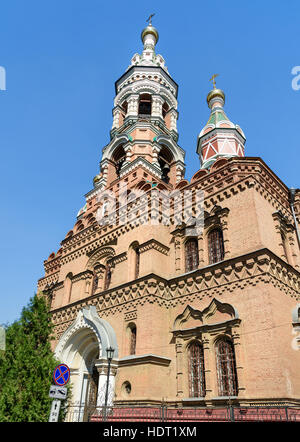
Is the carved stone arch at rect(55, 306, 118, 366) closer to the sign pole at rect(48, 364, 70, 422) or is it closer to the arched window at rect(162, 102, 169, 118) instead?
the sign pole at rect(48, 364, 70, 422)

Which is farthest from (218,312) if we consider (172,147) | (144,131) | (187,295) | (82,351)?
(144,131)

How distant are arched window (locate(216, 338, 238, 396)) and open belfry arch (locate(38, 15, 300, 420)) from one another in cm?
3

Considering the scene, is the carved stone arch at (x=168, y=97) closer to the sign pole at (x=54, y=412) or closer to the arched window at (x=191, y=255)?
the arched window at (x=191, y=255)

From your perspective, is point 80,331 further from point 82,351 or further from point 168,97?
point 168,97

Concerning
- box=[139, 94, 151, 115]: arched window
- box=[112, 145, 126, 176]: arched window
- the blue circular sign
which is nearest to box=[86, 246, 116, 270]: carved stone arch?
box=[112, 145, 126, 176]: arched window

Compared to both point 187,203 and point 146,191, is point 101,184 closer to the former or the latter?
point 146,191

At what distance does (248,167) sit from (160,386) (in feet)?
29.0

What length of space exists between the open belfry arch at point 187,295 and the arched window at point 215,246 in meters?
0.05

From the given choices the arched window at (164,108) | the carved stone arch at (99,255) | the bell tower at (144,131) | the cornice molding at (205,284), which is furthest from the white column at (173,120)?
the cornice molding at (205,284)

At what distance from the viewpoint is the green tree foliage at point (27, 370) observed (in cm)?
1233

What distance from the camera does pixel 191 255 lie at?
1419cm

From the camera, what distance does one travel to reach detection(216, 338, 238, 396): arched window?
10.6 metres

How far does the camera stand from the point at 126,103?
1035 inches
